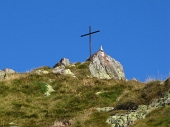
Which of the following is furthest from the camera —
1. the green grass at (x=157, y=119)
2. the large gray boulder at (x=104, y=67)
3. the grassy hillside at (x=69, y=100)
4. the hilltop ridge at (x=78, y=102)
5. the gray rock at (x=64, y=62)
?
the gray rock at (x=64, y=62)

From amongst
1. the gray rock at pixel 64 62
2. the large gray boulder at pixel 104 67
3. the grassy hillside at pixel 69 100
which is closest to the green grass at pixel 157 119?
the grassy hillside at pixel 69 100

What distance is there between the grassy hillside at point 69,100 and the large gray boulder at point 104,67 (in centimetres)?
1437

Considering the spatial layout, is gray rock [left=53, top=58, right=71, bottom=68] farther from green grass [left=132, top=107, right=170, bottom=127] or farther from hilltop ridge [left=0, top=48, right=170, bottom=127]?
green grass [left=132, top=107, right=170, bottom=127]

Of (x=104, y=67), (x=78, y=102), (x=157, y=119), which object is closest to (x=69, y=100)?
(x=78, y=102)

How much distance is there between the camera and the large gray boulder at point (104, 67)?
203ft

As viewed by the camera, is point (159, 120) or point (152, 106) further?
point (152, 106)

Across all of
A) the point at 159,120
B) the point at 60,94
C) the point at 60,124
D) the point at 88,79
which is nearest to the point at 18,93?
the point at 60,94

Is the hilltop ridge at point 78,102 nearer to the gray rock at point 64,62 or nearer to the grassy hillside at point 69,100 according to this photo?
the grassy hillside at point 69,100

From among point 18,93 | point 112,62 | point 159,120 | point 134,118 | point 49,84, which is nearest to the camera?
point 159,120

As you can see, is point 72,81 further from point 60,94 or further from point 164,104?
point 164,104

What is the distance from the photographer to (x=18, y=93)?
130 ft

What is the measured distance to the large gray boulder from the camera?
61944 mm

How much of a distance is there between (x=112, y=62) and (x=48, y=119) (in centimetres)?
3686

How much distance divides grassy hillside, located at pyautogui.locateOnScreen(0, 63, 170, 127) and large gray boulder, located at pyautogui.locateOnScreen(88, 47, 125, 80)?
14367mm
